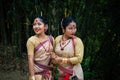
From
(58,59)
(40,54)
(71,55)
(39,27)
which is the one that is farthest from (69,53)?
(39,27)

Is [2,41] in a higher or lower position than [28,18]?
lower

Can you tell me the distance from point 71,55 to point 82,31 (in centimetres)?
266

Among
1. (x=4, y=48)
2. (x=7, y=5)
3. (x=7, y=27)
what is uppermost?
(x=7, y=5)

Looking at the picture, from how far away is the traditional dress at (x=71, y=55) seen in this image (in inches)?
131

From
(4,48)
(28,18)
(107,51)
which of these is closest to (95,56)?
(107,51)

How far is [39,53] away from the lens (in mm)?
3389

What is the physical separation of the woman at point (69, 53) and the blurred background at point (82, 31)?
212 centimetres

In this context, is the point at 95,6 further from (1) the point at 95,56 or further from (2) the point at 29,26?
(2) the point at 29,26

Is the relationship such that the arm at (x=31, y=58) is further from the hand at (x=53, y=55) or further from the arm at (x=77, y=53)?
the arm at (x=77, y=53)

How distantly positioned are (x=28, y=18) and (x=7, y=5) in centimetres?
110

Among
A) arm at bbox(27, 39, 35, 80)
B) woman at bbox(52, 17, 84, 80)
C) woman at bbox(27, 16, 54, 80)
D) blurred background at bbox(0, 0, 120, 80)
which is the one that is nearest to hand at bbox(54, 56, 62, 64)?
woman at bbox(52, 17, 84, 80)

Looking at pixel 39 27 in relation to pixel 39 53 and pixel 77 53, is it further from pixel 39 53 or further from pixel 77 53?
pixel 77 53

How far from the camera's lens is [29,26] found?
7734mm

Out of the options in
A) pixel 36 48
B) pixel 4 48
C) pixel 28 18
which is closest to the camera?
pixel 36 48
